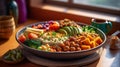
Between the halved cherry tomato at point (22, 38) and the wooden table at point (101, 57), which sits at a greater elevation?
the halved cherry tomato at point (22, 38)

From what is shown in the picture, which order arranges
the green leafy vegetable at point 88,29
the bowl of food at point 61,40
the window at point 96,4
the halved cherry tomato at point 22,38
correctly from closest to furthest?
the bowl of food at point 61,40, the halved cherry tomato at point 22,38, the green leafy vegetable at point 88,29, the window at point 96,4

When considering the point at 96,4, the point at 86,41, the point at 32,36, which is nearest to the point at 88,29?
the point at 86,41

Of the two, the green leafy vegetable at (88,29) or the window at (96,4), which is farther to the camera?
the window at (96,4)

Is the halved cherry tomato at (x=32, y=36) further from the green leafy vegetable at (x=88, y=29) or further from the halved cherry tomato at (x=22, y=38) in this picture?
the green leafy vegetable at (x=88, y=29)

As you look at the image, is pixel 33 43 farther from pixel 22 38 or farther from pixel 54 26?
pixel 54 26

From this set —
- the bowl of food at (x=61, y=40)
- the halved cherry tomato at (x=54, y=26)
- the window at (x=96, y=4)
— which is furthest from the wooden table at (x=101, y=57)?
the window at (x=96, y=4)

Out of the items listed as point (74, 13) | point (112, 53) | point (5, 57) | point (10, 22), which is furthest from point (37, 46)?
point (74, 13)
